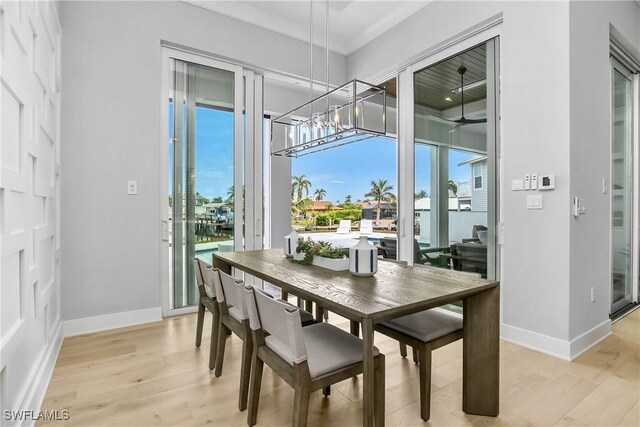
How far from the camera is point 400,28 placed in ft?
12.0

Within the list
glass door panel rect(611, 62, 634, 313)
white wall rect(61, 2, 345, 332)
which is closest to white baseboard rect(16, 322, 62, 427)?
white wall rect(61, 2, 345, 332)

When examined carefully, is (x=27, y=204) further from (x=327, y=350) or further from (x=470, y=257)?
(x=470, y=257)

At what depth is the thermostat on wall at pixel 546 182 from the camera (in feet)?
8.07

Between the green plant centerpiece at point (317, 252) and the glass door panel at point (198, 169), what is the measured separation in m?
→ 1.50

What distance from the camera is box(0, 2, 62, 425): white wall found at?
1.35m

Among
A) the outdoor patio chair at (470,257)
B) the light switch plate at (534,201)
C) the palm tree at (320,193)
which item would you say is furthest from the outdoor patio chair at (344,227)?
the light switch plate at (534,201)

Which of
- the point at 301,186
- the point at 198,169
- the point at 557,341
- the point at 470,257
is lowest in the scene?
the point at 557,341

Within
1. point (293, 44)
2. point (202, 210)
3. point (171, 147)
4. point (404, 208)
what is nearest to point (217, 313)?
point (202, 210)

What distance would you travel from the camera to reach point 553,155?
8.11 ft

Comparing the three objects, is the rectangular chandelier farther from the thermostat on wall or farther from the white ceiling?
the white ceiling

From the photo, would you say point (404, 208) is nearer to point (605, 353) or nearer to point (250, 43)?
point (605, 353)

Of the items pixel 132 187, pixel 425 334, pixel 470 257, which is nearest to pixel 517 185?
pixel 470 257

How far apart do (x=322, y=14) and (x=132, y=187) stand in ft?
8.62

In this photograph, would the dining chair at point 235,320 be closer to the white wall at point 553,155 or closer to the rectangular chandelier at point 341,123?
the rectangular chandelier at point 341,123
